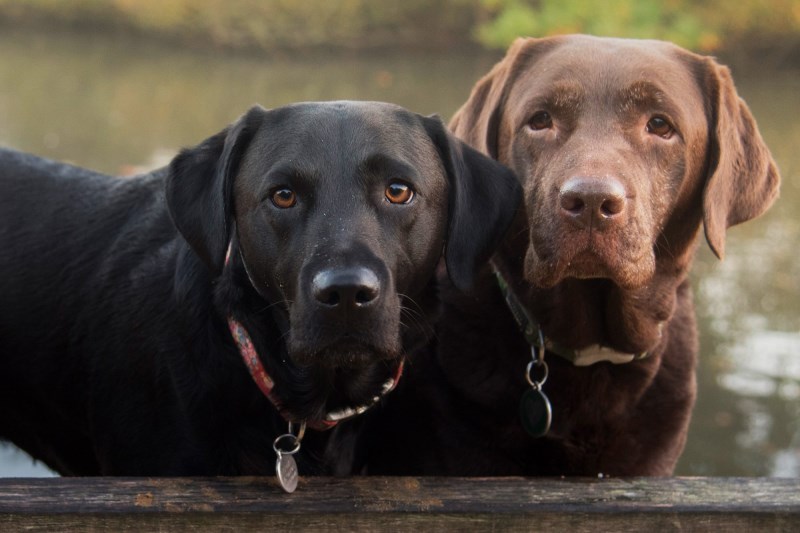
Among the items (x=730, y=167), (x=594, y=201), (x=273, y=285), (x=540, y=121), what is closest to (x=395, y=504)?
(x=273, y=285)

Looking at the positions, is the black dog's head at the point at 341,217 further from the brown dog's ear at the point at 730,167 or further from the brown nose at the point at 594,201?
→ the brown dog's ear at the point at 730,167

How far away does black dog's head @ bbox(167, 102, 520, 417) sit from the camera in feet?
7.80

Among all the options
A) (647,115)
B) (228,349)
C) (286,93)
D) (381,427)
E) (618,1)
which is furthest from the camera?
(618,1)

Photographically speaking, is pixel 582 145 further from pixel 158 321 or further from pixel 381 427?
pixel 158 321

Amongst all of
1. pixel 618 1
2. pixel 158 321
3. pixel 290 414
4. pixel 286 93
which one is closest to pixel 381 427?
pixel 290 414

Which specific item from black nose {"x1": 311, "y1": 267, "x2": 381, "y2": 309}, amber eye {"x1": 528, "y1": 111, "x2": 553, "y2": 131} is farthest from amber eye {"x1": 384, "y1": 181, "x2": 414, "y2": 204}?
amber eye {"x1": 528, "y1": 111, "x2": 553, "y2": 131}

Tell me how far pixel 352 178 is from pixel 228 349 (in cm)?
57

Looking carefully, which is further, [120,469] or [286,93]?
[286,93]

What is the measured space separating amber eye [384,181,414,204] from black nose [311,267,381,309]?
0.97 ft

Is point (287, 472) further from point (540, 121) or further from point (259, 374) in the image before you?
point (540, 121)

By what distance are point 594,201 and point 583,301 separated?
57 centimetres

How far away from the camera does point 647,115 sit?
288 cm

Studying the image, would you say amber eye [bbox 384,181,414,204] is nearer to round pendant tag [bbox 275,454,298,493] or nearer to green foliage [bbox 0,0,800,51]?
round pendant tag [bbox 275,454,298,493]

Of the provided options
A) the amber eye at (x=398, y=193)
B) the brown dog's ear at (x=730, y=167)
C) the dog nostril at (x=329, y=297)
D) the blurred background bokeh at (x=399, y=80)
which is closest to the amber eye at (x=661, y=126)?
the brown dog's ear at (x=730, y=167)
